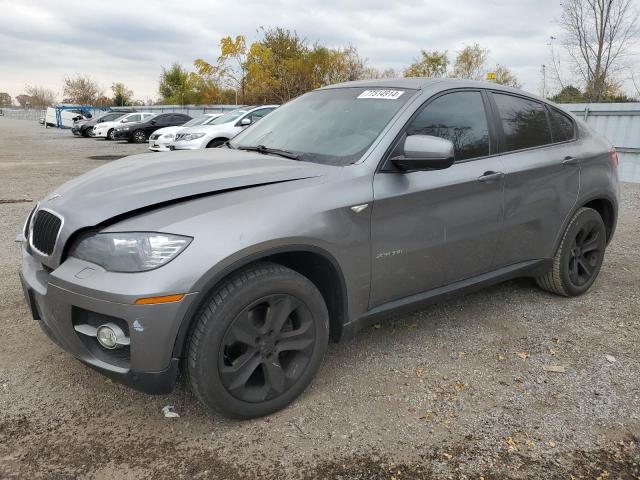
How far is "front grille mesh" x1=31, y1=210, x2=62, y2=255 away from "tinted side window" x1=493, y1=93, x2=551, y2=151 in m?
2.85

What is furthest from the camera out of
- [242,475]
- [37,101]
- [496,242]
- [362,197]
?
[37,101]

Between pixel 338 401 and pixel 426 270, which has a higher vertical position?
pixel 426 270

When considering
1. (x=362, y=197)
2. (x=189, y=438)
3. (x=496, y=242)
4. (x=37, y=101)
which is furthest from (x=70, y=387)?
(x=37, y=101)

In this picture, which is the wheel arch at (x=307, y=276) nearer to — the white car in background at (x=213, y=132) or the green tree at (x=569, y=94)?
the white car in background at (x=213, y=132)

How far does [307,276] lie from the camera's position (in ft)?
9.38

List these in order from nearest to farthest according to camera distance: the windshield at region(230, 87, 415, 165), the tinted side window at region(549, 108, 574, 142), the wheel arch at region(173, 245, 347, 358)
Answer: the wheel arch at region(173, 245, 347, 358) → the windshield at region(230, 87, 415, 165) → the tinted side window at region(549, 108, 574, 142)

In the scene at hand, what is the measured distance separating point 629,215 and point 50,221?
7.82m

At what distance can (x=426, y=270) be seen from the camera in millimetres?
3148

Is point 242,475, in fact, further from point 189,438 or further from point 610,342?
point 610,342

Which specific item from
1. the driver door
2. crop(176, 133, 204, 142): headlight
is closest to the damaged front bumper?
the driver door

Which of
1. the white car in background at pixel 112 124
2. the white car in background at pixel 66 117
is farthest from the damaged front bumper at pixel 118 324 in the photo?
the white car in background at pixel 66 117

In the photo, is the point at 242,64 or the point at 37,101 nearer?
the point at 242,64

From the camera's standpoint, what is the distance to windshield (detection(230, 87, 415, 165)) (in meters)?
3.04

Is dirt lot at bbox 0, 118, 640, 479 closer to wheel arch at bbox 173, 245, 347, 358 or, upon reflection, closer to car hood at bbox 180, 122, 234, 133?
wheel arch at bbox 173, 245, 347, 358
